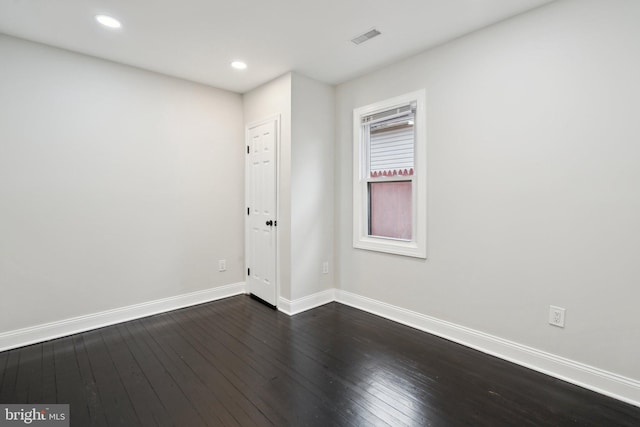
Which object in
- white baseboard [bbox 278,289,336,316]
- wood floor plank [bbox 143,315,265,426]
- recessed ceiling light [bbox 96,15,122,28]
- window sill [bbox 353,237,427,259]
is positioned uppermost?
recessed ceiling light [bbox 96,15,122,28]

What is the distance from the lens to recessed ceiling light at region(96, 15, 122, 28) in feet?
7.51

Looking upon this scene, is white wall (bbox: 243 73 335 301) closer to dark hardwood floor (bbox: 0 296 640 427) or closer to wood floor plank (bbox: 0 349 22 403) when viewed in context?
dark hardwood floor (bbox: 0 296 640 427)

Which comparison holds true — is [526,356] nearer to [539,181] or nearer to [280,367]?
[539,181]

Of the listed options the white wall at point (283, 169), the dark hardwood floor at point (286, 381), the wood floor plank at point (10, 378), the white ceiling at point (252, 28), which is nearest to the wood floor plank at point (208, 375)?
the dark hardwood floor at point (286, 381)

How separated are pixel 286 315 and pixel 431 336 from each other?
59.0 inches

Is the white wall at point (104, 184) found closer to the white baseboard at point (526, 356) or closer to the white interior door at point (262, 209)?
the white interior door at point (262, 209)

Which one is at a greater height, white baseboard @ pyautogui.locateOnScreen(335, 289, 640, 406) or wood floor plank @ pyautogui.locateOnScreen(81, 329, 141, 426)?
white baseboard @ pyautogui.locateOnScreen(335, 289, 640, 406)

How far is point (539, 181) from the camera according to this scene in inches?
87.6

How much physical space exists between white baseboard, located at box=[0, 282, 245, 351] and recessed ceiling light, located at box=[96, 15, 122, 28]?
260 cm

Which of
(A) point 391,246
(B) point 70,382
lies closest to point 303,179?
(A) point 391,246

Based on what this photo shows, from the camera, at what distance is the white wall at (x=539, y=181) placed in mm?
1913

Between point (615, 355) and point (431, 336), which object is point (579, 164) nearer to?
point (615, 355)

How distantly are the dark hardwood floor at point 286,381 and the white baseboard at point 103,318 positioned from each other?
0.09m

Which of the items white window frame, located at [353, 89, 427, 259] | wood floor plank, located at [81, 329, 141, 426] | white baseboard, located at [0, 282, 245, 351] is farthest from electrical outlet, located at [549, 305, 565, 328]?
white baseboard, located at [0, 282, 245, 351]
